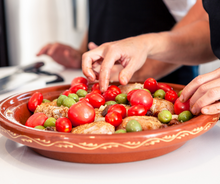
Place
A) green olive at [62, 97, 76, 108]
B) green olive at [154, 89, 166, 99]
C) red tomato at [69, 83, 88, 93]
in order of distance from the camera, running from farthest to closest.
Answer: red tomato at [69, 83, 88, 93]
green olive at [154, 89, 166, 99]
green olive at [62, 97, 76, 108]

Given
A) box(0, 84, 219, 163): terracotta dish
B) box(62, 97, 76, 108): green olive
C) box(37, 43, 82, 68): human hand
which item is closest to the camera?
box(0, 84, 219, 163): terracotta dish

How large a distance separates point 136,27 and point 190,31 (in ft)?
2.23

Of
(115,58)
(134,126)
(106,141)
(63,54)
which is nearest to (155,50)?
(115,58)

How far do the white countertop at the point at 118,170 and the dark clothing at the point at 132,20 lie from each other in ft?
4.46

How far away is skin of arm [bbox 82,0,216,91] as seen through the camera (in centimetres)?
99

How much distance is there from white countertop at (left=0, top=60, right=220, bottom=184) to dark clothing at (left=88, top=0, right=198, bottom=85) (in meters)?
1.36

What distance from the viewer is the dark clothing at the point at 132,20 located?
6.25 ft

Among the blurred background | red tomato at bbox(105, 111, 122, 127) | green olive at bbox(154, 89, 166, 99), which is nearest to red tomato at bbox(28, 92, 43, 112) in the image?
red tomato at bbox(105, 111, 122, 127)

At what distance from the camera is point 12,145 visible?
32.0 inches

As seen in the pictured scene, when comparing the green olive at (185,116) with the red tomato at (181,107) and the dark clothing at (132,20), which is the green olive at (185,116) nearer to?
the red tomato at (181,107)

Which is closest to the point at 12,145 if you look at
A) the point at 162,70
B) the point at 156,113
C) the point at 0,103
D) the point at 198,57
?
the point at 0,103

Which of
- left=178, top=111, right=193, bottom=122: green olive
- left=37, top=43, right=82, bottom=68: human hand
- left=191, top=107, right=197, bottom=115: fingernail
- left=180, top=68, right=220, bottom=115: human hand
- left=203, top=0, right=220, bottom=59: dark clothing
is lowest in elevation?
left=37, top=43, right=82, bottom=68: human hand

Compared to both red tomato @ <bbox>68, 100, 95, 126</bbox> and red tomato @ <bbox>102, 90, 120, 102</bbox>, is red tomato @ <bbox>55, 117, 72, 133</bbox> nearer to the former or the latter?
red tomato @ <bbox>68, 100, 95, 126</bbox>

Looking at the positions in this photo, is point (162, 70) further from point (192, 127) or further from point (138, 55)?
point (192, 127)
